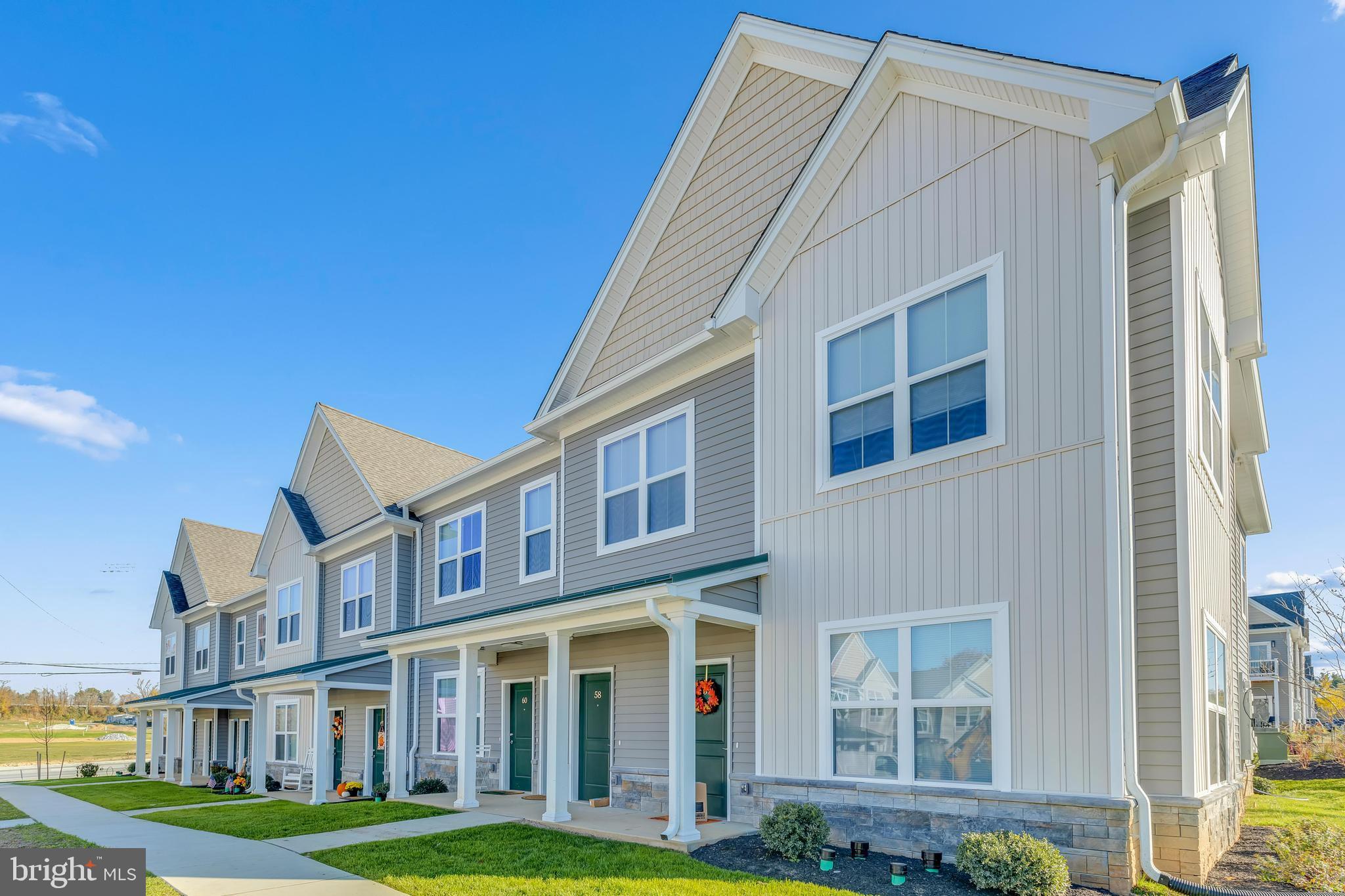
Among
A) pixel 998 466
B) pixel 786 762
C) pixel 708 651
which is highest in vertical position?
pixel 998 466

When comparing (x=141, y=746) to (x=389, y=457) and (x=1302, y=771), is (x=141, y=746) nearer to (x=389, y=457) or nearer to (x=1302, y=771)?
(x=389, y=457)

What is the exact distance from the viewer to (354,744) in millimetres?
20203

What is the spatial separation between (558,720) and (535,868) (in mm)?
2960

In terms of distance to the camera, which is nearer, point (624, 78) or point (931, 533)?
point (931, 533)

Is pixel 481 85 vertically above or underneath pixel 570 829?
above

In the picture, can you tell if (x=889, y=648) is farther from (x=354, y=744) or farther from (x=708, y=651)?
(x=354, y=744)

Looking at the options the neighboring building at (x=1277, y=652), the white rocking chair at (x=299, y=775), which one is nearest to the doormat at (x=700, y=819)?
the white rocking chair at (x=299, y=775)

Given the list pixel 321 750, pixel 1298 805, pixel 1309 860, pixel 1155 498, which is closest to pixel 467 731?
pixel 321 750

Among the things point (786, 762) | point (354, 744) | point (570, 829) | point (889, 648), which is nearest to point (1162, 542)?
point (889, 648)

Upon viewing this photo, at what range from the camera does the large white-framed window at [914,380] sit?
8297 mm

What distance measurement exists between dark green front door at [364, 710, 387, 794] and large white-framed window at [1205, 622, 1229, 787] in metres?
15.6

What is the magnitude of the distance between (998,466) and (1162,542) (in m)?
1.42

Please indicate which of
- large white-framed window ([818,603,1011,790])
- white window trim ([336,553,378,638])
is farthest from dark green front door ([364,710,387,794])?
large white-framed window ([818,603,1011,790])

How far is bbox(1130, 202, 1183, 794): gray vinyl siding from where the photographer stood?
718 centimetres
